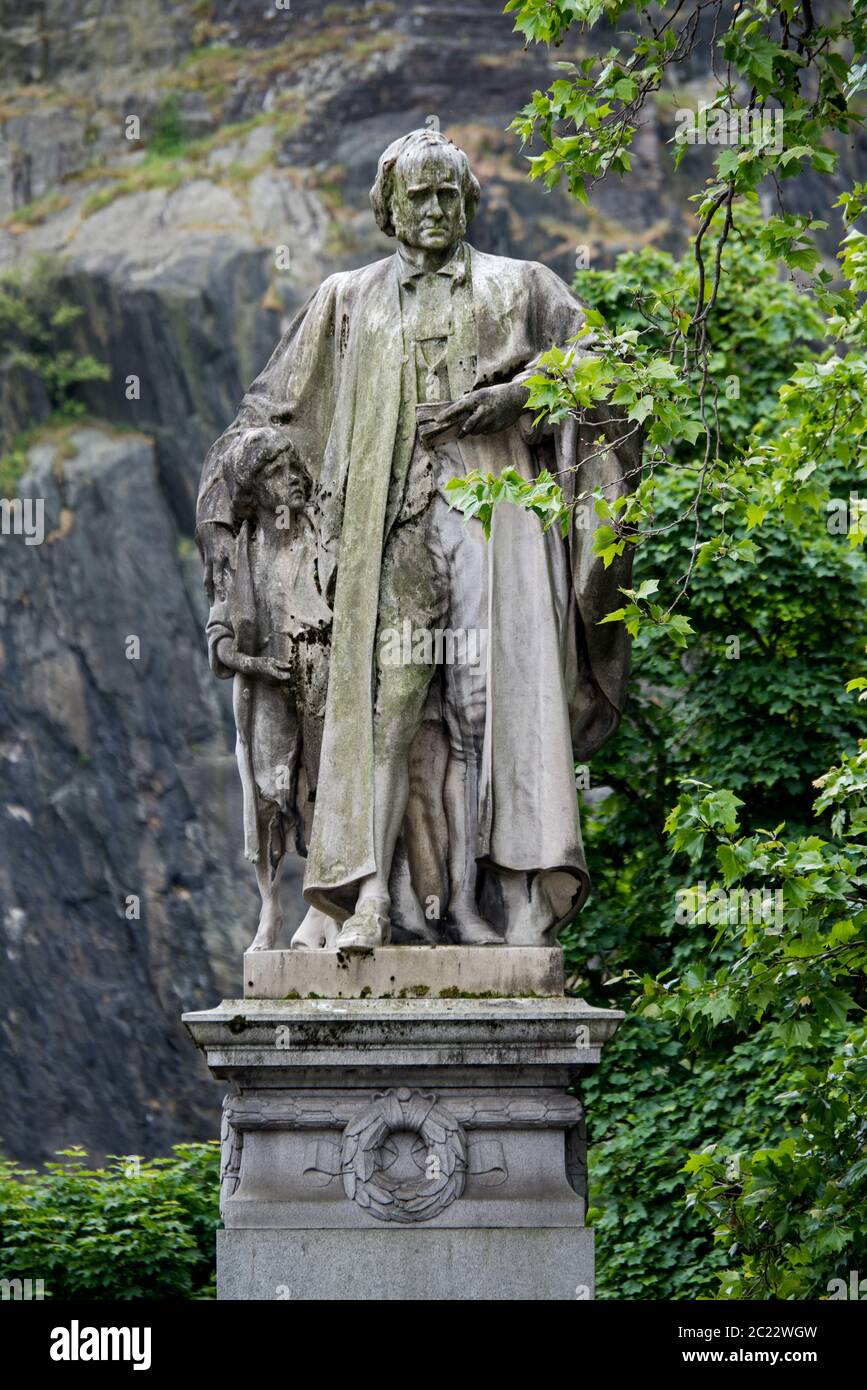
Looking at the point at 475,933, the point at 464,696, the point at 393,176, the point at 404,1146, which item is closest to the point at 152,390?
the point at 393,176

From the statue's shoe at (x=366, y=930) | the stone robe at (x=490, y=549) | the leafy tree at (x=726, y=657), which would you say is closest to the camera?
the statue's shoe at (x=366, y=930)

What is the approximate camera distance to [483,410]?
10227mm

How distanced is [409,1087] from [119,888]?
3142 cm

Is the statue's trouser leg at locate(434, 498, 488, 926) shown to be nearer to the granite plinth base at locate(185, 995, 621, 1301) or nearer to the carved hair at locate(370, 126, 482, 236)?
the granite plinth base at locate(185, 995, 621, 1301)

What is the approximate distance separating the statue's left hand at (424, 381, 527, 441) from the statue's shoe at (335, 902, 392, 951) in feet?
6.64

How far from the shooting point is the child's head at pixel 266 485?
10266 millimetres

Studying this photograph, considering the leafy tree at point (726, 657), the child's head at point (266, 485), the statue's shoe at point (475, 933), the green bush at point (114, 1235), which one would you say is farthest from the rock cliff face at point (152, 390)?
the statue's shoe at point (475, 933)

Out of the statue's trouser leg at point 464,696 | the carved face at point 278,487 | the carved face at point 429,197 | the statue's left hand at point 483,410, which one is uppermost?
the carved face at point 429,197

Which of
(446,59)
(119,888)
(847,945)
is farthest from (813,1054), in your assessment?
(446,59)

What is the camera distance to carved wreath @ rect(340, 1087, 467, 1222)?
363 inches

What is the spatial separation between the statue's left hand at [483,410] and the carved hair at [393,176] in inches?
33.9

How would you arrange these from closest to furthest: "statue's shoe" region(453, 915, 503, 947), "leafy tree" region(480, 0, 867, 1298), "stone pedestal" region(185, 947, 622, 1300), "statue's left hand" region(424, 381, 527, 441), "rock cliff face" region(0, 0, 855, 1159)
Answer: "stone pedestal" region(185, 947, 622, 1300) < "statue's shoe" region(453, 915, 503, 947) < "statue's left hand" region(424, 381, 527, 441) < "leafy tree" region(480, 0, 867, 1298) < "rock cliff face" region(0, 0, 855, 1159)

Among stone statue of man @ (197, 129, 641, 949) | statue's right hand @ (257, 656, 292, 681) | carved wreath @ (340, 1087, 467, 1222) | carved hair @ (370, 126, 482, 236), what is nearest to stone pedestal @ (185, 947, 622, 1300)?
carved wreath @ (340, 1087, 467, 1222)

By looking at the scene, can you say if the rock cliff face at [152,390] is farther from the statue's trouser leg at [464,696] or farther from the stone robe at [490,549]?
the statue's trouser leg at [464,696]
